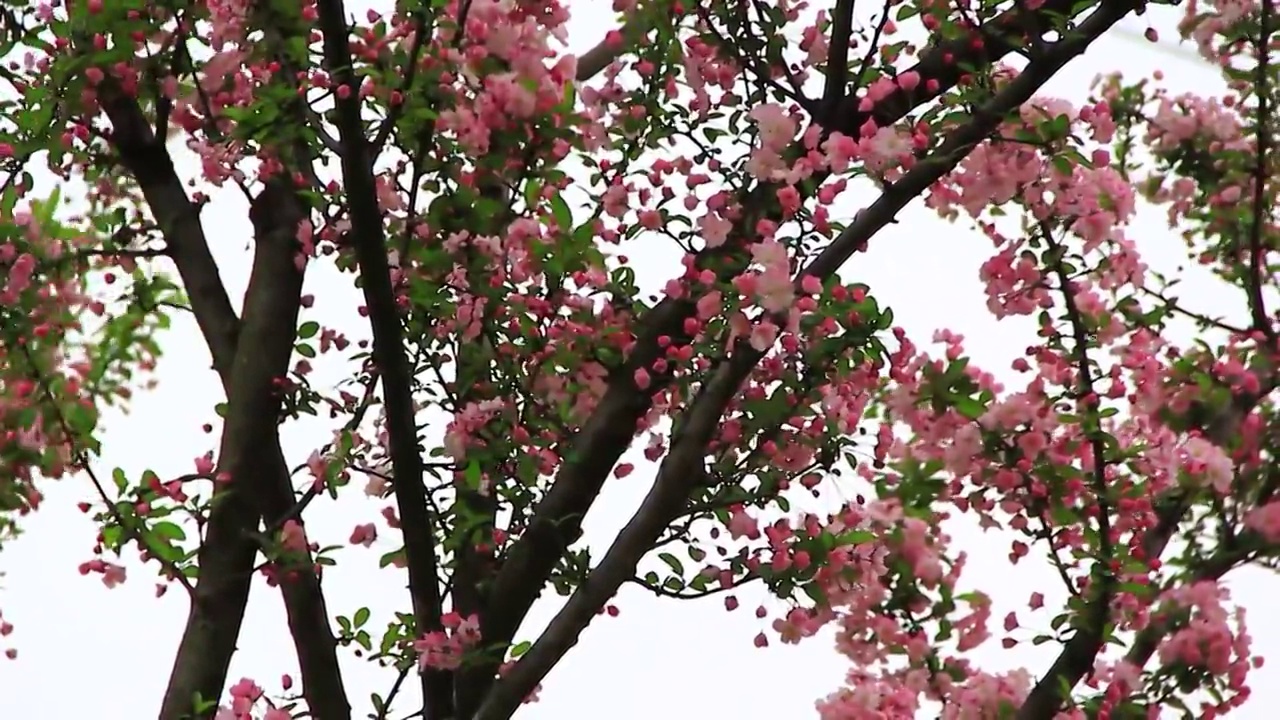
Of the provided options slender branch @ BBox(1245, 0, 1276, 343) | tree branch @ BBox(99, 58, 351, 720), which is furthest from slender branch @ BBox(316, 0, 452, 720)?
slender branch @ BBox(1245, 0, 1276, 343)

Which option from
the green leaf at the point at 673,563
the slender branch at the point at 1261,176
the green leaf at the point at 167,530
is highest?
the slender branch at the point at 1261,176

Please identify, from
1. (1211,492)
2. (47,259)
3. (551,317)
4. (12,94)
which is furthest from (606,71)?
(12,94)

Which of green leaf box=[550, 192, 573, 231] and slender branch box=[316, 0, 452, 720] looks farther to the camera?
green leaf box=[550, 192, 573, 231]

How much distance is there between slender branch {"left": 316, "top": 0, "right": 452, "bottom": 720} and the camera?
1.10m

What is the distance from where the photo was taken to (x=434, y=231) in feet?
4.34

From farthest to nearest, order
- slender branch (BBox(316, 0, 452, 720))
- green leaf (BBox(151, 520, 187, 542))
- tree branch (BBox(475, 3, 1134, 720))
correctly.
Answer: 1. green leaf (BBox(151, 520, 187, 542))
2. tree branch (BBox(475, 3, 1134, 720))
3. slender branch (BBox(316, 0, 452, 720))

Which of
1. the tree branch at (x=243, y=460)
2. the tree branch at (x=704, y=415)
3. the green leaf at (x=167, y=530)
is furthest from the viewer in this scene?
the tree branch at (x=243, y=460)

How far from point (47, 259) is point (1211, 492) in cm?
131

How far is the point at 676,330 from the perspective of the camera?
1372mm

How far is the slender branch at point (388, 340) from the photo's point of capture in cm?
110

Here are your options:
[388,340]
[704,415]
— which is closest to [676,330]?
[704,415]

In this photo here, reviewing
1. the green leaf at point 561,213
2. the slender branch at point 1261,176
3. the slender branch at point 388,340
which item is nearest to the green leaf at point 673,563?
the slender branch at point 388,340

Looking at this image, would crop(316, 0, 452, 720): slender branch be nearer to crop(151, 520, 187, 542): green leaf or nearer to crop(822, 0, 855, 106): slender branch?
crop(151, 520, 187, 542): green leaf

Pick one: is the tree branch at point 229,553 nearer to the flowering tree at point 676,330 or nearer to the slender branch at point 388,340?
the flowering tree at point 676,330
